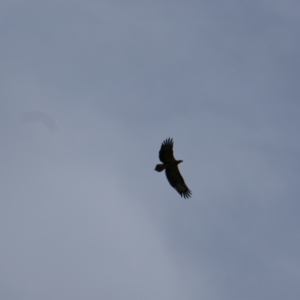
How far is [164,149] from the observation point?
43.4m

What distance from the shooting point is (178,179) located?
44844 millimetres

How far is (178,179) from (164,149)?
103 inches
